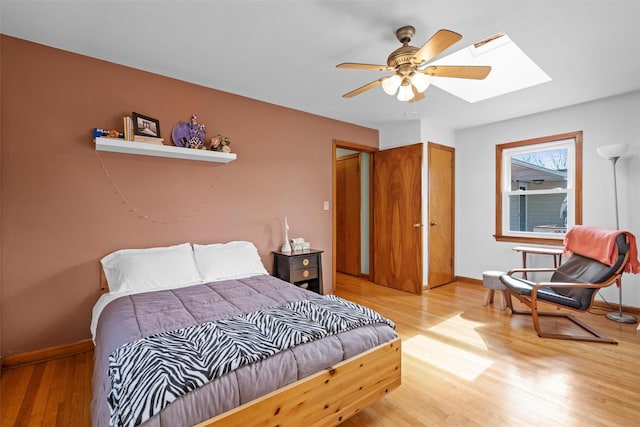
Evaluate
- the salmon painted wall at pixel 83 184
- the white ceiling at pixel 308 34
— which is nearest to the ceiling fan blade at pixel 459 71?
the white ceiling at pixel 308 34

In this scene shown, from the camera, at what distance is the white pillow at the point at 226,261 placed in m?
2.69

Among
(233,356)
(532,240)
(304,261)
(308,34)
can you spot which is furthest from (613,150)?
(233,356)

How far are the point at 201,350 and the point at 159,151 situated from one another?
1.98 metres

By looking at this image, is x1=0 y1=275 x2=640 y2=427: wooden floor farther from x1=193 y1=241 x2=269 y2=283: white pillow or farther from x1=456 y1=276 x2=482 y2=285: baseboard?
x1=456 y1=276 x2=482 y2=285: baseboard

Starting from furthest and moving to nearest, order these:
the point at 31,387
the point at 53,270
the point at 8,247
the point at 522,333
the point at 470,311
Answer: the point at 470,311 → the point at 522,333 → the point at 53,270 → the point at 8,247 → the point at 31,387

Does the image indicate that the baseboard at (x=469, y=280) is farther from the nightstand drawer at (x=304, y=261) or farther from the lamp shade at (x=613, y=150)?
the nightstand drawer at (x=304, y=261)

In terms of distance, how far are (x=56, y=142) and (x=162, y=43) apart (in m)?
1.17

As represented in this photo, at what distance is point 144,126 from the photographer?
2664mm

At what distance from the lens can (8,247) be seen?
224 cm

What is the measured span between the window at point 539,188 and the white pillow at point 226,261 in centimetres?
355

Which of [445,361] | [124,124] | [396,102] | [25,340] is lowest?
[445,361]

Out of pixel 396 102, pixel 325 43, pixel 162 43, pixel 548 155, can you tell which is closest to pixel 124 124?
pixel 162 43

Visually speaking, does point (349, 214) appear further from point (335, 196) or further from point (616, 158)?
point (616, 158)

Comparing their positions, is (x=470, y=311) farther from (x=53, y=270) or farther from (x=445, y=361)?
(x=53, y=270)
